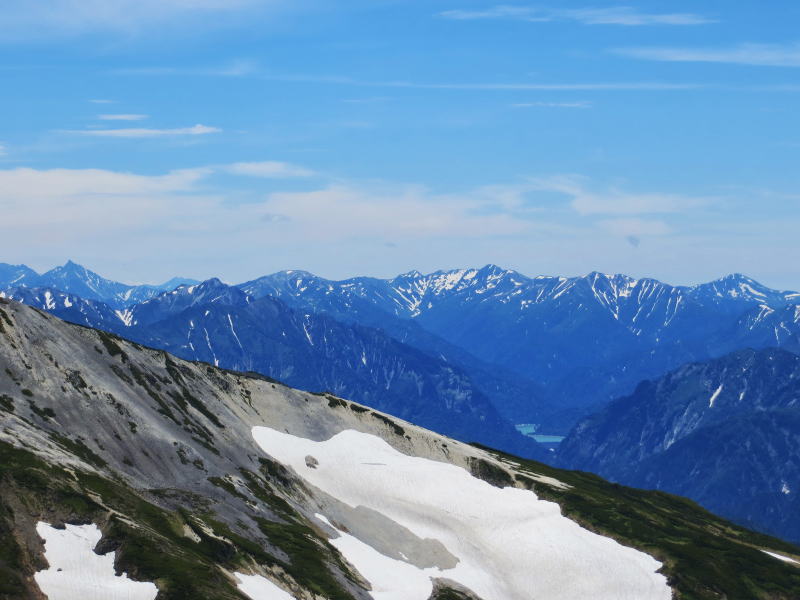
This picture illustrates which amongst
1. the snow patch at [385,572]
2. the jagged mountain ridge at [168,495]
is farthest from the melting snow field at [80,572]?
the snow patch at [385,572]

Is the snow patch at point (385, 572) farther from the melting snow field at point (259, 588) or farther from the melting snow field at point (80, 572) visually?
the melting snow field at point (80, 572)

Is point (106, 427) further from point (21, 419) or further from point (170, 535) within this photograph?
point (170, 535)

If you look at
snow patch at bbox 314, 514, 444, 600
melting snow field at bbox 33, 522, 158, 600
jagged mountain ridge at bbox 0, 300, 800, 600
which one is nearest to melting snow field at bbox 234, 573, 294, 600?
jagged mountain ridge at bbox 0, 300, 800, 600

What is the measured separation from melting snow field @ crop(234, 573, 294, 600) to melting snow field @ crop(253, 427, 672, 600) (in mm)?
Answer: 31952

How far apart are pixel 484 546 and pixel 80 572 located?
96949mm

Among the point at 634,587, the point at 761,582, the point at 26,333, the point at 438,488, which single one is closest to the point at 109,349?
the point at 26,333

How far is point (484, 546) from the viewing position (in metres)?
176

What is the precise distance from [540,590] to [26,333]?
297 ft

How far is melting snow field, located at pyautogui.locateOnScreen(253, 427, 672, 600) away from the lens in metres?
157

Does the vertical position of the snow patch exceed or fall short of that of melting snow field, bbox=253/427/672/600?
it falls short

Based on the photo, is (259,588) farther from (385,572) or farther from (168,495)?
(385,572)

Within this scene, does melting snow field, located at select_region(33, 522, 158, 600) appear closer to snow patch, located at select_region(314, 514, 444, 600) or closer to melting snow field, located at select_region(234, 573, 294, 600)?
melting snow field, located at select_region(234, 573, 294, 600)

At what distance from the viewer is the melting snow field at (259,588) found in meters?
107

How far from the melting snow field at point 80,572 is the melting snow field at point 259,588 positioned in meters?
16.4
